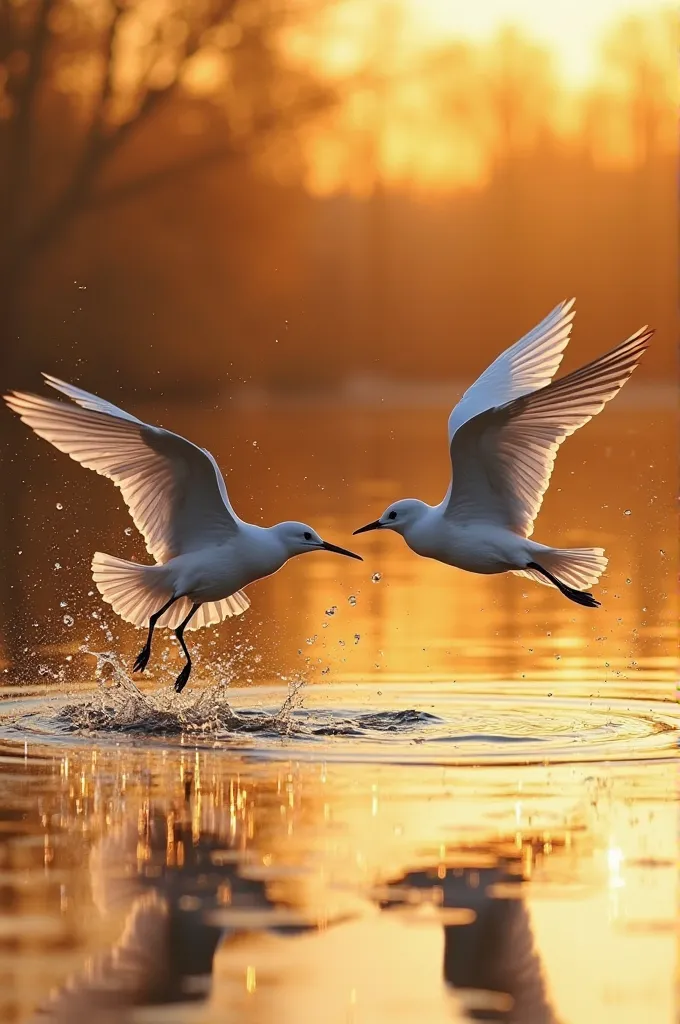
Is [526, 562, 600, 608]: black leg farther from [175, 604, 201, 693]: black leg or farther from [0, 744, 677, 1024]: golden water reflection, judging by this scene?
[0, 744, 677, 1024]: golden water reflection

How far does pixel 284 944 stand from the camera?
5.59m

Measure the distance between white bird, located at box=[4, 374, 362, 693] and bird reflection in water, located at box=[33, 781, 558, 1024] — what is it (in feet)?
10.8

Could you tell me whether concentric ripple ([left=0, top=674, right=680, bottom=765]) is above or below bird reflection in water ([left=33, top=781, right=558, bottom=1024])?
above

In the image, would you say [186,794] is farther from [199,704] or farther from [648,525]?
[648,525]

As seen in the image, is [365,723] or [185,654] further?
[185,654]

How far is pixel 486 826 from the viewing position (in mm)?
6938

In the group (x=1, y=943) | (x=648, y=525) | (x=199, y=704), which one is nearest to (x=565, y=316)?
(x=199, y=704)

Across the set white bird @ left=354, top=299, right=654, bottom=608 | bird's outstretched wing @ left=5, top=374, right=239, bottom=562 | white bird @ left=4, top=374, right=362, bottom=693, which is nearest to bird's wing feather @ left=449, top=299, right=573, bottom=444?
white bird @ left=354, top=299, right=654, bottom=608

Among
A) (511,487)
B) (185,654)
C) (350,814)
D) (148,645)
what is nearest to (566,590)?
(511,487)

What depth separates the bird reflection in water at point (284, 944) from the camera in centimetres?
513

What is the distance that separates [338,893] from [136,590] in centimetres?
445

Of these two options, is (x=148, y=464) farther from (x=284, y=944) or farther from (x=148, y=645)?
(x=284, y=944)

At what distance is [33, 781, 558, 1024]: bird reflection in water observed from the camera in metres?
5.13

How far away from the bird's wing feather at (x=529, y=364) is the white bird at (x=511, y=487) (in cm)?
34
